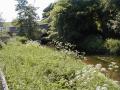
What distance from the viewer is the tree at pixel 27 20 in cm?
5334

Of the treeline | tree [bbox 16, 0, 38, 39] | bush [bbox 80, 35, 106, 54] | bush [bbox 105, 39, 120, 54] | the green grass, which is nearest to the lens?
the green grass

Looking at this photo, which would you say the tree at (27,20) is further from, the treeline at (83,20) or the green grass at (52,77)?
the green grass at (52,77)

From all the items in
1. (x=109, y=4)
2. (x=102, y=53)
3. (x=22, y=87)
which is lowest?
(x=102, y=53)

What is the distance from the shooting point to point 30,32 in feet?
175

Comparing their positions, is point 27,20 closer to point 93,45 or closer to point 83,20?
point 83,20

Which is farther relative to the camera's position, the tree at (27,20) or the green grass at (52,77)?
the tree at (27,20)

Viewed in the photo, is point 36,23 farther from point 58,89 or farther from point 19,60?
point 58,89

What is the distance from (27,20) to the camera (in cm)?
5450

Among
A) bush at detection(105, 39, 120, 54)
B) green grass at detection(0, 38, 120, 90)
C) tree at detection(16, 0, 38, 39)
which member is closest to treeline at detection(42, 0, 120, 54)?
bush at detection(105, 39, 120, 54)

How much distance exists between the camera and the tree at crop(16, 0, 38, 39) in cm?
5334

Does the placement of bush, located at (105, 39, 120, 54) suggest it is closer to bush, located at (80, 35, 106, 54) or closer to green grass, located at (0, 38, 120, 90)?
bush, located at (80, 35, 106, 54)

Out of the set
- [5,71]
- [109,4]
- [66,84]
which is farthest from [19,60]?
[109,4]

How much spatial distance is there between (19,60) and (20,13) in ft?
134

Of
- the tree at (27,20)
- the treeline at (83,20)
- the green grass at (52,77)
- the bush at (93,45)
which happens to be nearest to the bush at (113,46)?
the bush at (93,45)
